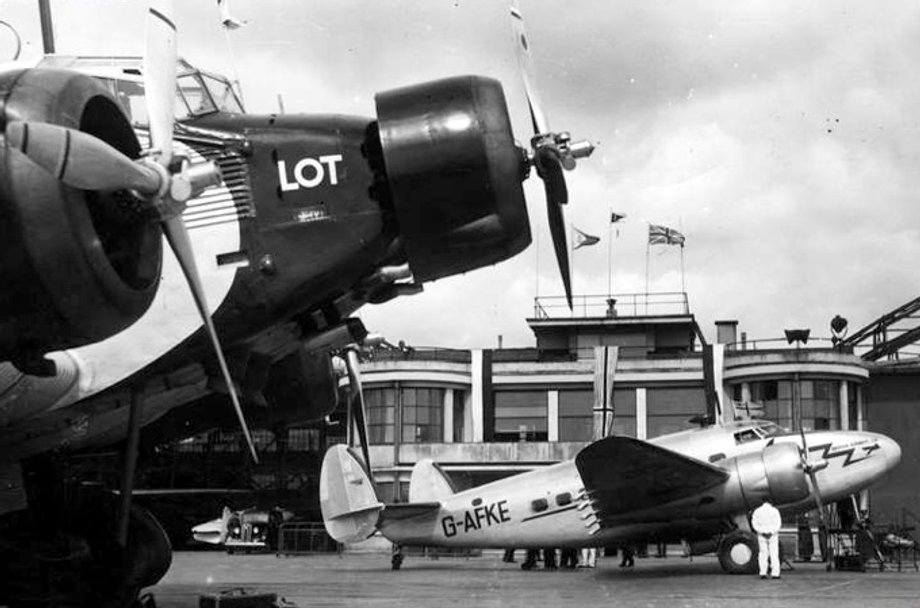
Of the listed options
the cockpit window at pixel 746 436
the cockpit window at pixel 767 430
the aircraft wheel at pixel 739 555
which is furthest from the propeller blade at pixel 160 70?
the cockpit window at pixel 767 430

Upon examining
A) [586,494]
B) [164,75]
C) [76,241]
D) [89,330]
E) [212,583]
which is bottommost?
[212,583]

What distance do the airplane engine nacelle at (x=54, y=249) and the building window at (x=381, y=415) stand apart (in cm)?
4540

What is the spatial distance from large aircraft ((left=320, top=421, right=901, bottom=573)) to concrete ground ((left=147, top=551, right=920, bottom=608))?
0.93 meters

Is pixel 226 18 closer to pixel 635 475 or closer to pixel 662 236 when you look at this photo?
pixel 635 475

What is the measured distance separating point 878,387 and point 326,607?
44.2m

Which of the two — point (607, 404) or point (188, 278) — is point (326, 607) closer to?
point (188, 278)

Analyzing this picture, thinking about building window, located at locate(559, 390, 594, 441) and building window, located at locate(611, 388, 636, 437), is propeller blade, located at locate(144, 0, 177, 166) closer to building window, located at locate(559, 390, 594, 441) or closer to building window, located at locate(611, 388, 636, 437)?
building window, located at locate(611, 388, 636, 437)

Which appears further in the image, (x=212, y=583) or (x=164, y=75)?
(x=212, y=583)

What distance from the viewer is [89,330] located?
265 inches

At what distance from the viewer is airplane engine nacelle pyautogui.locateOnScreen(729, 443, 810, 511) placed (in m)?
22.8

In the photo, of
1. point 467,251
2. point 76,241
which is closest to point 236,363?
point 467,251

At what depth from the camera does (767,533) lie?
22.0 meters

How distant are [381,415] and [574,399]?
9776 millimetres

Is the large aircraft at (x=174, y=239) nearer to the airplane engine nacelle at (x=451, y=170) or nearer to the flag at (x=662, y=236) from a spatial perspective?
the airplane engine nacelle at (x=451, y=170)
